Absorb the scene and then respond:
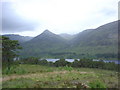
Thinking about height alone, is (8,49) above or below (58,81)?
above

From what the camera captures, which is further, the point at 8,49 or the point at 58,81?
the point at 8,49

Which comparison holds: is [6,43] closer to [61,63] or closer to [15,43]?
[15,43]

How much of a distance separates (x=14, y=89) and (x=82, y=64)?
5431 centimetres

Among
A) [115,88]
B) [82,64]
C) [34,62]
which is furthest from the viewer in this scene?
[34,62]

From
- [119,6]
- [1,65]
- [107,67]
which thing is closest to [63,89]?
[119,6]

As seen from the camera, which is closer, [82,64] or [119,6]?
[119,6]

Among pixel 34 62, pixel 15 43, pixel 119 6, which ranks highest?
pixel 119 6

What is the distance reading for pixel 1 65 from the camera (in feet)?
85.5

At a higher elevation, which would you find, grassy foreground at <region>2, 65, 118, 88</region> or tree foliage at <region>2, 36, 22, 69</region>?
tree foliage at <region>2, 36, 22, 69</region>

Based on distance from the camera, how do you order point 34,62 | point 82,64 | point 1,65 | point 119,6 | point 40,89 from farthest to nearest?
point 34,62 < point 82,64 < point 1,65 < point 119,6 < point 40,89

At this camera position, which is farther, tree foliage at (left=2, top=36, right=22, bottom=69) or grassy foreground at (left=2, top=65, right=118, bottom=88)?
tree foliage at (left=2, top=36, right=22, bottom=69)

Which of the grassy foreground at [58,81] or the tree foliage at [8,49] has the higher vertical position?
the tree foliage at [8,49]

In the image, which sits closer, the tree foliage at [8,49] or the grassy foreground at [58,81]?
the grassy foreground at [58,81]

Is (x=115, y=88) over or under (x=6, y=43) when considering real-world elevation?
under
